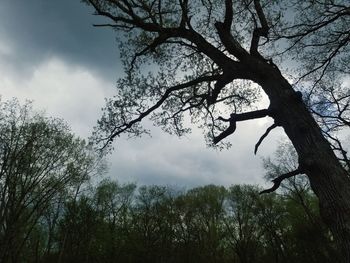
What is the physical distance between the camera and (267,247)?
45.5m

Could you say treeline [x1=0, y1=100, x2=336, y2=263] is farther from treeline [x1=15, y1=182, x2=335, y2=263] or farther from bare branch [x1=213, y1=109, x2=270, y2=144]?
bare branch [x1=213, y1=109, x2=270, y2=144]

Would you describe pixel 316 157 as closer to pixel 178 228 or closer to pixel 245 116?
pixel 245 116

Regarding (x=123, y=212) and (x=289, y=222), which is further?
(x=123, y=212)

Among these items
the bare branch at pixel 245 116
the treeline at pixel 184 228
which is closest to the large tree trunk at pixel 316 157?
the bare branch at pixel 245 116

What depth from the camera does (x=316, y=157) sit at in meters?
4.78

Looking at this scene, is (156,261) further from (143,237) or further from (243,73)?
(243,73)

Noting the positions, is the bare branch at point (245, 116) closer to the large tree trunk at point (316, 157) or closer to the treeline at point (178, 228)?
the large tree trunk at point (316, 157)

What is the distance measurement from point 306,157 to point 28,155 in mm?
21707

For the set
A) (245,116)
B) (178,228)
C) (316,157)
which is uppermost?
(178,228)

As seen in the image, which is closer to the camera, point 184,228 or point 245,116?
point 245,116

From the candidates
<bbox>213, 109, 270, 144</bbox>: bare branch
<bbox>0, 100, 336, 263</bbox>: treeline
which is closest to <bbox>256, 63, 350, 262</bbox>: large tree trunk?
<bbox>213, 109, 270, 144</bbox>: bare branch

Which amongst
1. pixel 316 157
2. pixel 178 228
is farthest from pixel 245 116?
pixel 178 228

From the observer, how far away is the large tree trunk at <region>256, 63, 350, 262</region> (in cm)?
421

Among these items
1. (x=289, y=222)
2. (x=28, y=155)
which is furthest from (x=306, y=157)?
(x=289, y=222)
